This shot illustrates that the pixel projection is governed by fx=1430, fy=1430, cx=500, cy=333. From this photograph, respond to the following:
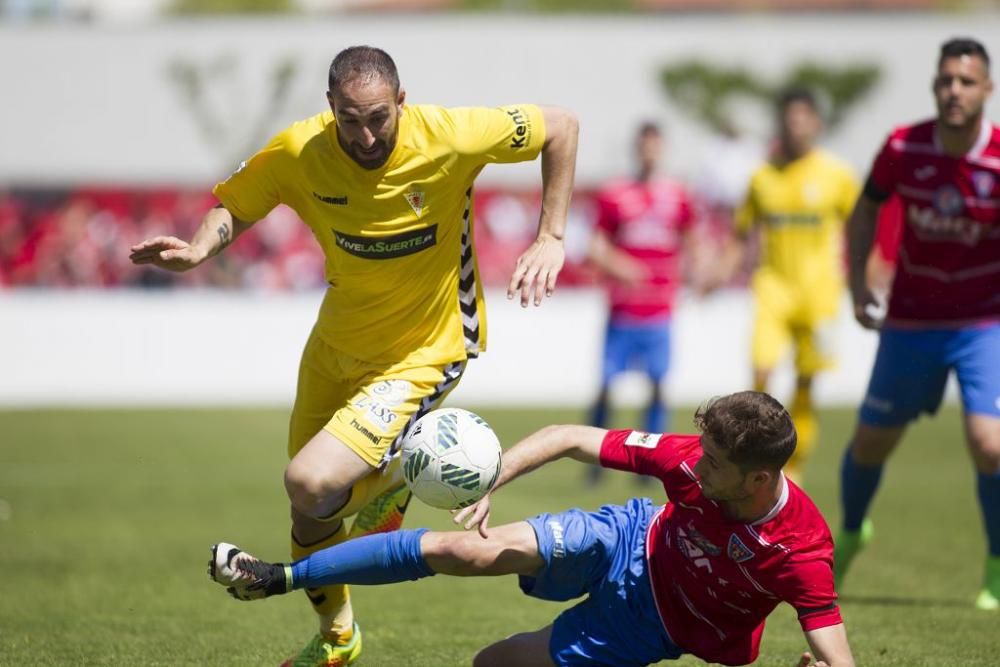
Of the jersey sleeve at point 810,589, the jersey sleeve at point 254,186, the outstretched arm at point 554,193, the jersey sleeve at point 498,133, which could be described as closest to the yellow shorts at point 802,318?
the outstretched arm at point 554,193

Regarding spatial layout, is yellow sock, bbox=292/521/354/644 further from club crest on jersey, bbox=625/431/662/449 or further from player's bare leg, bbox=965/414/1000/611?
player's bare leg, bbox=965/414/1000/611

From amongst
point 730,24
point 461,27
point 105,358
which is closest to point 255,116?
point 461,27

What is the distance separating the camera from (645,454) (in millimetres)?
5273

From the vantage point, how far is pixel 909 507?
11.0 m

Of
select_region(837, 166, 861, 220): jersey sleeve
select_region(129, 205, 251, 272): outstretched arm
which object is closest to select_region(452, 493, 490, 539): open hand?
select_region(129, 205, 251, 272): outstretched arm

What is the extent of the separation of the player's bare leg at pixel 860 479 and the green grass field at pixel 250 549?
10.8 inches

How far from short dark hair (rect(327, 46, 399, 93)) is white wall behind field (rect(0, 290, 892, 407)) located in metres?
11.7

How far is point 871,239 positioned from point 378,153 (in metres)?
3.11

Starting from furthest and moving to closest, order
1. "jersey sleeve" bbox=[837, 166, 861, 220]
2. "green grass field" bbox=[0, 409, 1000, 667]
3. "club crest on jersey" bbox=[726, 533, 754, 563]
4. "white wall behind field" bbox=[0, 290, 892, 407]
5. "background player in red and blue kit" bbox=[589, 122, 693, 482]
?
"white wall behind field" bbox=[0, 290, 892, 407]
"background player in red and blue kit" bbox=[589, 122, 693, 482]
"jersey sleeve" bbox=[837, 166, 861, 220]
"green grass field" bbox=[0, 409, 1000, 667]
"club crest on jersey" bbox=[726, 533, 754, 563]

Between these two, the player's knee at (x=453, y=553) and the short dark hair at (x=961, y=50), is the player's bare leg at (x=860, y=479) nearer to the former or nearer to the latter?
the short dark hair at (x=961, y=50)

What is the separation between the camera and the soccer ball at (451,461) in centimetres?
519

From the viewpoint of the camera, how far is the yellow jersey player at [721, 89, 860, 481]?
1127cm

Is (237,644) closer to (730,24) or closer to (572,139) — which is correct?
(572,139)

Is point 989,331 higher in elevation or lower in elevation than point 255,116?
higher
